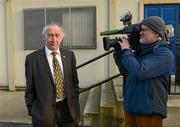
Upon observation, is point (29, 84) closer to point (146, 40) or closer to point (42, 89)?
point (42, 89)

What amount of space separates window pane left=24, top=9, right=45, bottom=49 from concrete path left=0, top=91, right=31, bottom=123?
3.95 feet

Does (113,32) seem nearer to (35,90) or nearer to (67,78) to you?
(67,78)

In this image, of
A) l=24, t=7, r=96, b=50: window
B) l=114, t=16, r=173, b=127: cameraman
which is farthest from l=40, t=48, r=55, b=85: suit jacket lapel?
l=24, t=7, r=96, b=50: window

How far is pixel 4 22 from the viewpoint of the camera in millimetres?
8945

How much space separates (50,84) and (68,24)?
550 centimetres

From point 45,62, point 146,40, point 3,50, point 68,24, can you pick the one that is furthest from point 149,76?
point 3,50

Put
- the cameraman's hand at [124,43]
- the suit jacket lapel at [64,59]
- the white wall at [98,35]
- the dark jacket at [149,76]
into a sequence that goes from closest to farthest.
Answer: the dark jacket at [149,76]
the cameraman's hand at [124,43]
the suit jacket lapel at [64,59]
the white wall at [98,35]

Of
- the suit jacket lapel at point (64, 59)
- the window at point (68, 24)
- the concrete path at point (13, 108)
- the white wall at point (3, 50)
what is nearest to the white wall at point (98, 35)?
the white wall at point (3, 50)

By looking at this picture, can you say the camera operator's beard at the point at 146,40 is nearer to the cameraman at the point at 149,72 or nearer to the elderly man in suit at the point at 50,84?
the cameraman at the point at 149,72

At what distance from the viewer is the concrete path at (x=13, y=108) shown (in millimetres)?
6002

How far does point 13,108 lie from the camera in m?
6.87

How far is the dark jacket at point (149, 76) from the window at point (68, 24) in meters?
5.76

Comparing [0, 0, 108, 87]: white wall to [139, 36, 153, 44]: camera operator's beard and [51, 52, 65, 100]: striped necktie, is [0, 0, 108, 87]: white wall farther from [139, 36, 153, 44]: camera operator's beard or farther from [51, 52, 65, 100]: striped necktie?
[139, 36, 153, 44]: camera operator's beard

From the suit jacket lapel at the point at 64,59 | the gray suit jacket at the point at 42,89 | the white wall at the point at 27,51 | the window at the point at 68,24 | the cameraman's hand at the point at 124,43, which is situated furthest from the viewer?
the window at the point at 68,24
